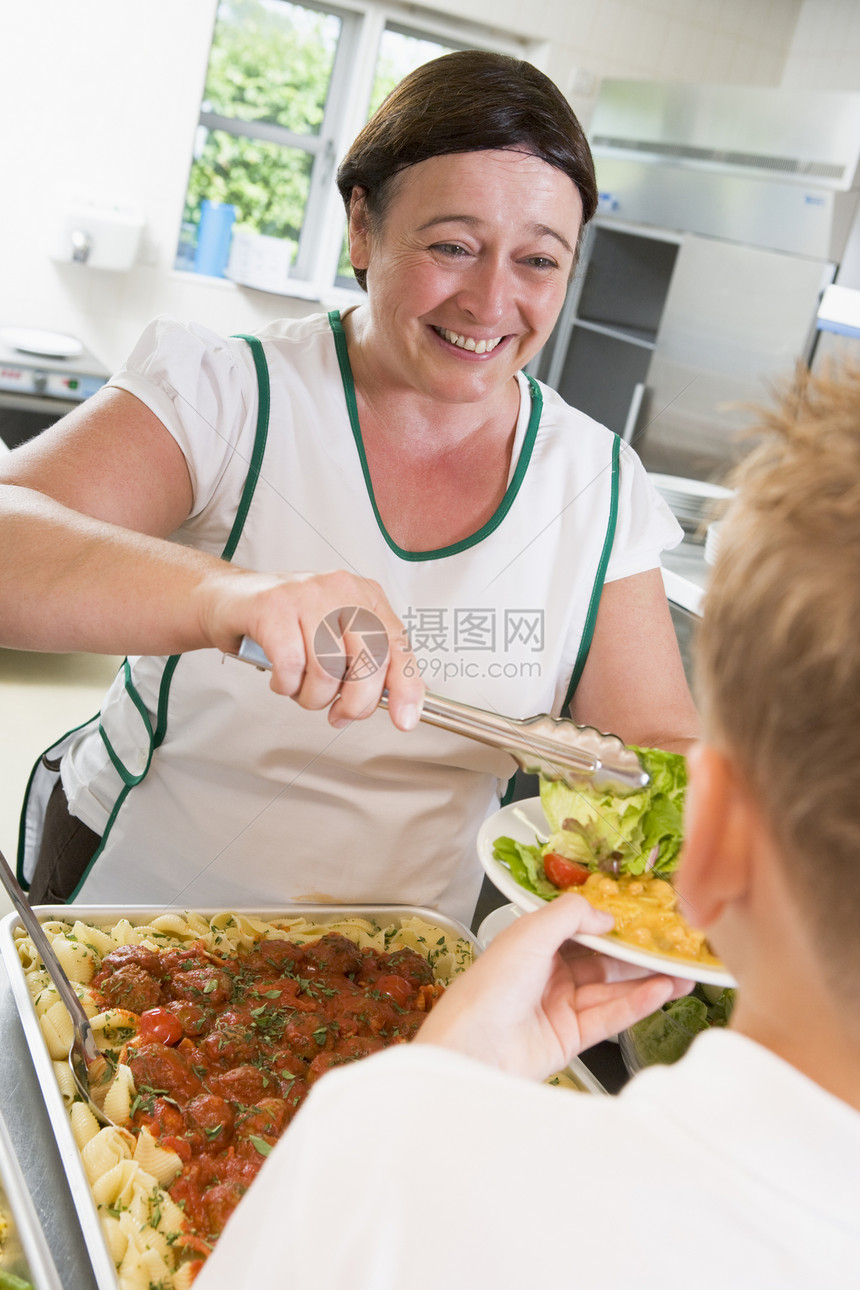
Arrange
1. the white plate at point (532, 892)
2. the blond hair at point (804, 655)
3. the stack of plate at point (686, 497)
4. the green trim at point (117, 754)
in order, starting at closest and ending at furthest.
Answer: the blond hair at point (804, 655), the white plate at point (532, 892), the green trim at point (117, 754), the stack of plate at point (686, 497)

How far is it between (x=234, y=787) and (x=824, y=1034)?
84cm

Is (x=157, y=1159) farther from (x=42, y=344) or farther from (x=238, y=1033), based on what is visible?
(x=42, y=344)

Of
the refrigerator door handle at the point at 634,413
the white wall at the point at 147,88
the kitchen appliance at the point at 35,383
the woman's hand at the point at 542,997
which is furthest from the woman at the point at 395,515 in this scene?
the white wall at the point at 147,88

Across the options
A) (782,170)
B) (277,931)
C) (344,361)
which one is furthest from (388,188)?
(782,170)

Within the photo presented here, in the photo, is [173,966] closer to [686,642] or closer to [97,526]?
[97,526]

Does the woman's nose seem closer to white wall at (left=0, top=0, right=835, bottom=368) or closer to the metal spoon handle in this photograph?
the metal spoon handle

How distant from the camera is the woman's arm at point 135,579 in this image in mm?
780

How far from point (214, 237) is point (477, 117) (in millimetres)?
3220

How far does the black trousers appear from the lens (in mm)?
1298

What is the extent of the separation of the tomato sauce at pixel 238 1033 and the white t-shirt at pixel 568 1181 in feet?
1.15

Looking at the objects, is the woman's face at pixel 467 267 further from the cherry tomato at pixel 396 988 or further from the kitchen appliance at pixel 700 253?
the kitchen appliance at pixel 700 253

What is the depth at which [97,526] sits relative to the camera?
95 centimetres

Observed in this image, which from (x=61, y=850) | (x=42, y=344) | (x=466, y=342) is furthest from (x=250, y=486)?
(x=42, y=344)

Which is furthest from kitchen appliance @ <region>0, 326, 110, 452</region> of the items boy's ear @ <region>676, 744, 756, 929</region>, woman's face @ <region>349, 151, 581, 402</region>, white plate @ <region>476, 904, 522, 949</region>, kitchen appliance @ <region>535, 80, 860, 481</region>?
boy's ear @ <region>676, 744, 756, 929</region>
